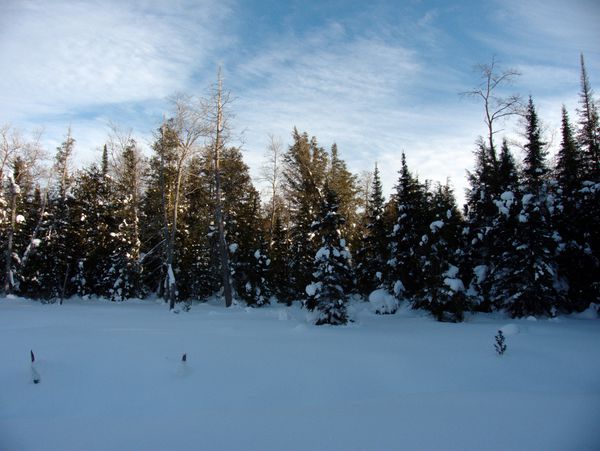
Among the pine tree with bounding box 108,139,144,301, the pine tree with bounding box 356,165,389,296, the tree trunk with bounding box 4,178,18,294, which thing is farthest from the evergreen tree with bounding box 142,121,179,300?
the pine tree with bounding box 356,165,389,296

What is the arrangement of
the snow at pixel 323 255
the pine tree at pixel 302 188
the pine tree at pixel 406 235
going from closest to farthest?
the snow at pixel 323 255, the pine tree at pixel 406 235, the pine tree at pixel 302 188

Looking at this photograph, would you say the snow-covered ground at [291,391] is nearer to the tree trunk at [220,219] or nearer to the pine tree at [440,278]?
the pine tree at [440,278]

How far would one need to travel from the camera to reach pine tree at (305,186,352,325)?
50.6ft

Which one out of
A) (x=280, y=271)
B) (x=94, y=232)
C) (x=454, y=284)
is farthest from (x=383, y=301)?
(x=94, y=232)

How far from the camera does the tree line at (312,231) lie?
17.4m

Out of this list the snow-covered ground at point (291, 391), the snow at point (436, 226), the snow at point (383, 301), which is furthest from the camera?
the snow at point (383, 301)

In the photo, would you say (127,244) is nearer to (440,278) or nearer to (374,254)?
(374,254)

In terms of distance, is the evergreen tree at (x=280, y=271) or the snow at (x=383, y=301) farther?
the evergreen tree at (x=280, y=271)

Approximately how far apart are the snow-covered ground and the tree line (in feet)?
19.4

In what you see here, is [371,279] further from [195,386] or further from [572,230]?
[195,386]

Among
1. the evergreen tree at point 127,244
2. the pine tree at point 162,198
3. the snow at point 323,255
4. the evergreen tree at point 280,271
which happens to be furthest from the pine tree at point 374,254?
the evergreen tree at point 127,244

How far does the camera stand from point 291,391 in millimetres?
7309

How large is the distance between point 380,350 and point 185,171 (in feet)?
63.4

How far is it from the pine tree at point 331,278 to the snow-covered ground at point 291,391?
3240 millimetres
